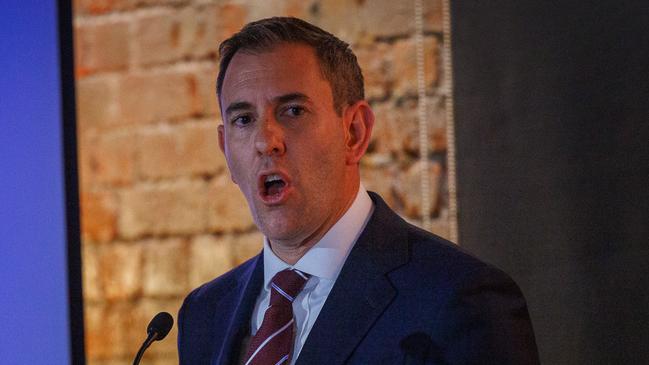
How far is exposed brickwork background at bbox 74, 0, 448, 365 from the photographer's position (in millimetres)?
2123

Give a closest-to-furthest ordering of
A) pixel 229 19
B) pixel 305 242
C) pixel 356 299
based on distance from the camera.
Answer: pixel 356 299, pixel 305 242, pixel 229 19

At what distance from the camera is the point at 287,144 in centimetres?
151

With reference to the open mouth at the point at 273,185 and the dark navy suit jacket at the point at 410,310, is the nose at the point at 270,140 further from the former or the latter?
the dark navy suit jacket at the point at 410,310

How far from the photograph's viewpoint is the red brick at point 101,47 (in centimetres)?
223

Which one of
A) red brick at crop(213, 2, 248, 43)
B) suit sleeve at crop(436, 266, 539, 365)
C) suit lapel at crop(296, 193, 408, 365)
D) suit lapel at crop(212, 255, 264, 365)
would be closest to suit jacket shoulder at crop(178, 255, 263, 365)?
suit lapel at crop(212, 255, 264, 365)

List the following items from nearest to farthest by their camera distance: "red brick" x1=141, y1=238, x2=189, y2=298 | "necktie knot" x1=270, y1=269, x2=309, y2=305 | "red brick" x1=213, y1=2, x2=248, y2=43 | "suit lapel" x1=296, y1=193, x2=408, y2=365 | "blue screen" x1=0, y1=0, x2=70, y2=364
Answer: "suit lapel" x1=296, y1=193, x2=408, y2=365 → "necktie knot" x1=270, y1=269, x2=309, y2=305 → "blue screen" x1=0, y1=0, x2=70, y2=364 → "red brick" x1=213, y1=2, x2=248, y2=43 → "red brick" x1=141, y1=238, x2=189, y2=298

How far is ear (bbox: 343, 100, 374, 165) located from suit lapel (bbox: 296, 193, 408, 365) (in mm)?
145

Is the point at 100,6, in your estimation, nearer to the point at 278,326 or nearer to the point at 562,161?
the point at 278,326

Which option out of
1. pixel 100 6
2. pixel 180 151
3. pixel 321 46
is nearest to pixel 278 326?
pixel 321 46

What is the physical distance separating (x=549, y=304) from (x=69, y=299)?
2.86 feet

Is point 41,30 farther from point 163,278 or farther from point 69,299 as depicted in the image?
point 163,278

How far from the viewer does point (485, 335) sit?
132 cm

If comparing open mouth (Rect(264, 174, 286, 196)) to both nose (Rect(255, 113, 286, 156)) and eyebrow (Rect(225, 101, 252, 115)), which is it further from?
eyebrow (Rect(225, 101, 252, 115))

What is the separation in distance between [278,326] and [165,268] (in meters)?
0.76
